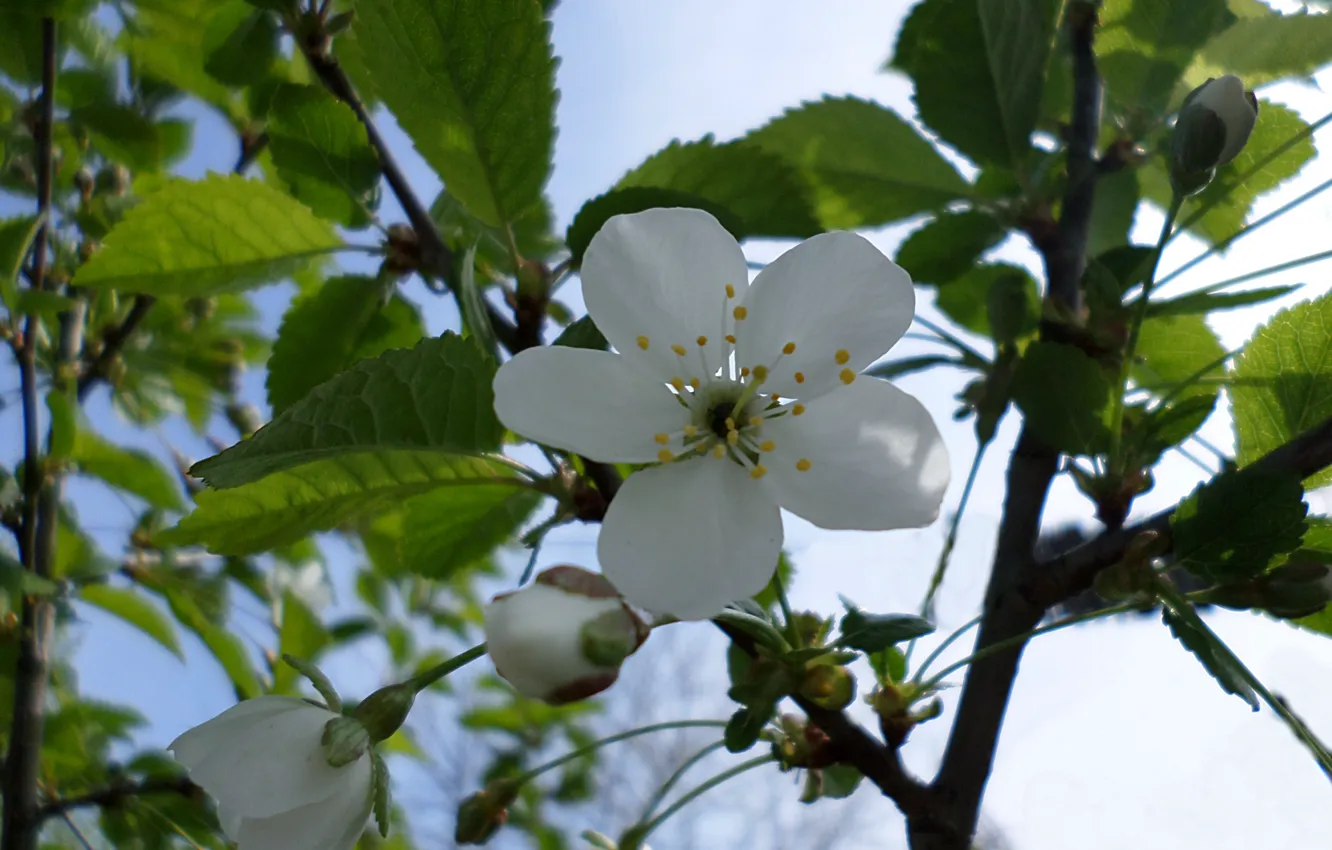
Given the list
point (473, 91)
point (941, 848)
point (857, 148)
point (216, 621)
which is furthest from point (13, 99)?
point (941, 848)

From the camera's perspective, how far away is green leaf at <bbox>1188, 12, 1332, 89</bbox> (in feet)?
3.07

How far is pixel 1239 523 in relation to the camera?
590 mm

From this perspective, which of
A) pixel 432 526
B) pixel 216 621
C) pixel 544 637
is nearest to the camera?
pixel 544 637

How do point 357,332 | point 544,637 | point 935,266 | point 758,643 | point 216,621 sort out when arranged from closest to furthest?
1. point 544,637
2. point 758,643
3. point 357,332
4. point 935,266
5. point 216,621

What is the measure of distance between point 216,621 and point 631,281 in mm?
1023

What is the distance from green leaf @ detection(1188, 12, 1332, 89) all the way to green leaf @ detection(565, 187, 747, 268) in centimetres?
62

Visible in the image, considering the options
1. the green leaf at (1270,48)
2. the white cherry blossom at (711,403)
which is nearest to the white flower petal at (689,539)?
the white cherry blossom at (711,403)

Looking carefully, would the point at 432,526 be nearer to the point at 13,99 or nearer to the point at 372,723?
the point at 372,723

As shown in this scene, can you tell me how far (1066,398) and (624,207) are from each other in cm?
35

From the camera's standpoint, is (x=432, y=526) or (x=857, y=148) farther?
(x=857, y=148)

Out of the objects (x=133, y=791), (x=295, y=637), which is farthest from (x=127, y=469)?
(x=133, y=791)

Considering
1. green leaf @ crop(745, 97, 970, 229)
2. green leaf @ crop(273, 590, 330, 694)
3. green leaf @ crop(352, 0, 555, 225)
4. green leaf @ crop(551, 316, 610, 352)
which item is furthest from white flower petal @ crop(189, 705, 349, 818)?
green leaf @ crop(273, 590, 330, 694)

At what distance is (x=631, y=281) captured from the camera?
570 millimetres

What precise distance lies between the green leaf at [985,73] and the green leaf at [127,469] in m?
1.13
